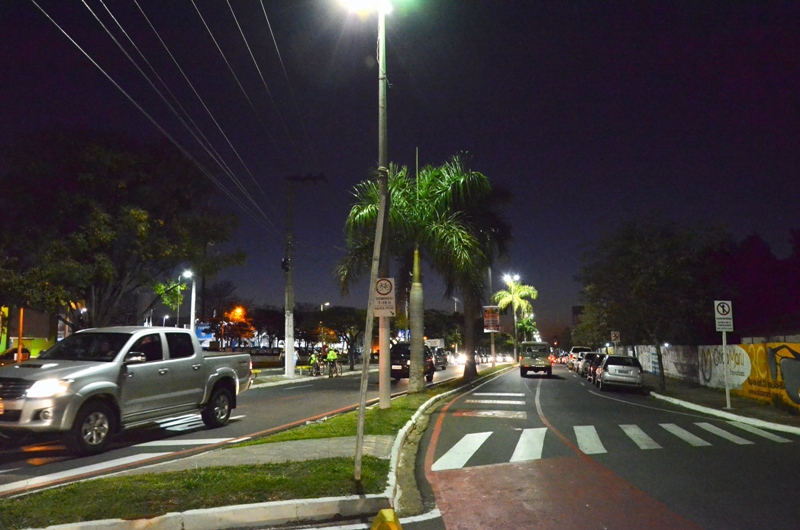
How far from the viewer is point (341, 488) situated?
24.1 ft

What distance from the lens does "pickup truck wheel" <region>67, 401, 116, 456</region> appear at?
32.1ft

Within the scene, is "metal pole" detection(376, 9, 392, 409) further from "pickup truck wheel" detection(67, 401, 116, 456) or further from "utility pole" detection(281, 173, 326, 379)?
"utility pole" detection(281, 173, 326, 379)

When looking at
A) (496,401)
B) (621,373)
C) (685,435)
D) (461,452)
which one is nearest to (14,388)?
(461,452)

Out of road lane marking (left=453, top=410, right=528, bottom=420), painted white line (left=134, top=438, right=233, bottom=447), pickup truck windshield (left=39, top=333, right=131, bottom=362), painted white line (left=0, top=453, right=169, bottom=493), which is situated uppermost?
pickup truck windshield (left=39, top=333, right=131, bottom=362)

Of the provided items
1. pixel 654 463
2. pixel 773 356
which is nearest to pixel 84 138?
pixel 654 463

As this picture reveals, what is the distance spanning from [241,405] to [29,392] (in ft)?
31.1

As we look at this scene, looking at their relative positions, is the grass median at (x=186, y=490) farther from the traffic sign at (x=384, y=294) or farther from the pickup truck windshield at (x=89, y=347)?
the pickup truck windshield at (x=89, y=347)

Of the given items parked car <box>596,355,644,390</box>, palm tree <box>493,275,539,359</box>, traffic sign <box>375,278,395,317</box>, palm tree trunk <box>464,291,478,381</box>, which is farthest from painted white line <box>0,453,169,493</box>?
palm tree <box>493,275,539,359</box>

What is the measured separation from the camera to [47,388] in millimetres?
9523

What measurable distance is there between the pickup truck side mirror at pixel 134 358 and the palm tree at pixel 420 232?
930 cm

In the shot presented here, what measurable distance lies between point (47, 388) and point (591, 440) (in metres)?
9.25

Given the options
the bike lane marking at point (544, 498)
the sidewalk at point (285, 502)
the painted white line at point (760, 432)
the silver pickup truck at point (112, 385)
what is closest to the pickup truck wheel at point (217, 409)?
the silver pickup truck at point (112, 385)

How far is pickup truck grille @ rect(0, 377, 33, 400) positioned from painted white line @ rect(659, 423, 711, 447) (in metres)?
11.1

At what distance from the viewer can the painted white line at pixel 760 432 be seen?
12.4 m
